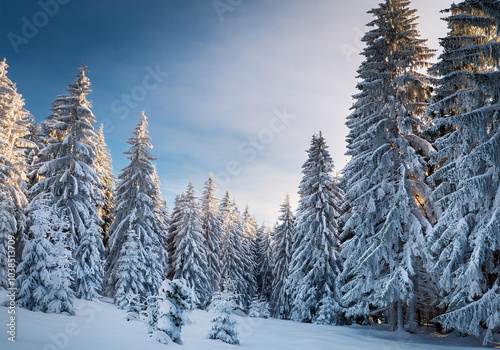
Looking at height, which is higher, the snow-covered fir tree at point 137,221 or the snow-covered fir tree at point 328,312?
the snow-covered fir tree at point 137,221

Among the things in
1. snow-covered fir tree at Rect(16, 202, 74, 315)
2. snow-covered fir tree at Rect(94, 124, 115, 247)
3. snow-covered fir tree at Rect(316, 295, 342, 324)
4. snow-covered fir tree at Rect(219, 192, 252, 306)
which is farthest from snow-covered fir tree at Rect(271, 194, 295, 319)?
snow-covered fir tree at Rect(16, 202, 74, 315)

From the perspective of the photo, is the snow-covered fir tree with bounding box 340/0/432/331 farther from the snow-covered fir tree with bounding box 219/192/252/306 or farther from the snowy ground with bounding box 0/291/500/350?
the snow-covered fir tree with bounding box 219/192/252/306

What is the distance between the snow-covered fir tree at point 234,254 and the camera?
38625mm

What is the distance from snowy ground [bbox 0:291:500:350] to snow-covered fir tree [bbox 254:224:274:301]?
2900cm

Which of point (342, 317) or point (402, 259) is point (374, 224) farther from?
point (342, 317)

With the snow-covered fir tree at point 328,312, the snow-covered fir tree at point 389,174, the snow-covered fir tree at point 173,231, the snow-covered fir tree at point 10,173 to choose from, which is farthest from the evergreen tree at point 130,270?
the snow-covered fir tree at point 389,174

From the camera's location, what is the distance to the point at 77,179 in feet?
66.6

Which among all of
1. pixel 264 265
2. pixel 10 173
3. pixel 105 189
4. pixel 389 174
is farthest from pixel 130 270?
pixel 264 265

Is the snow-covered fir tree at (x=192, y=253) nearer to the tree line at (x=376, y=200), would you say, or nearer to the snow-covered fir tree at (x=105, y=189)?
the tree line at (x=376, y=200)

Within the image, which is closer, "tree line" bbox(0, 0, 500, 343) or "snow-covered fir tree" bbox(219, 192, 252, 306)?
"tree line" bbox(0, 0, 500, 343)

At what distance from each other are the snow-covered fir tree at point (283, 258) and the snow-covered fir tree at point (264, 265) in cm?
861

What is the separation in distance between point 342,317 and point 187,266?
51.8 feet

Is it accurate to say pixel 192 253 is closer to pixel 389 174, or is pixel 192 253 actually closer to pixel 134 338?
pixel 389 174

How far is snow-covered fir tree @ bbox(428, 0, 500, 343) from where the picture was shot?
1080cm
